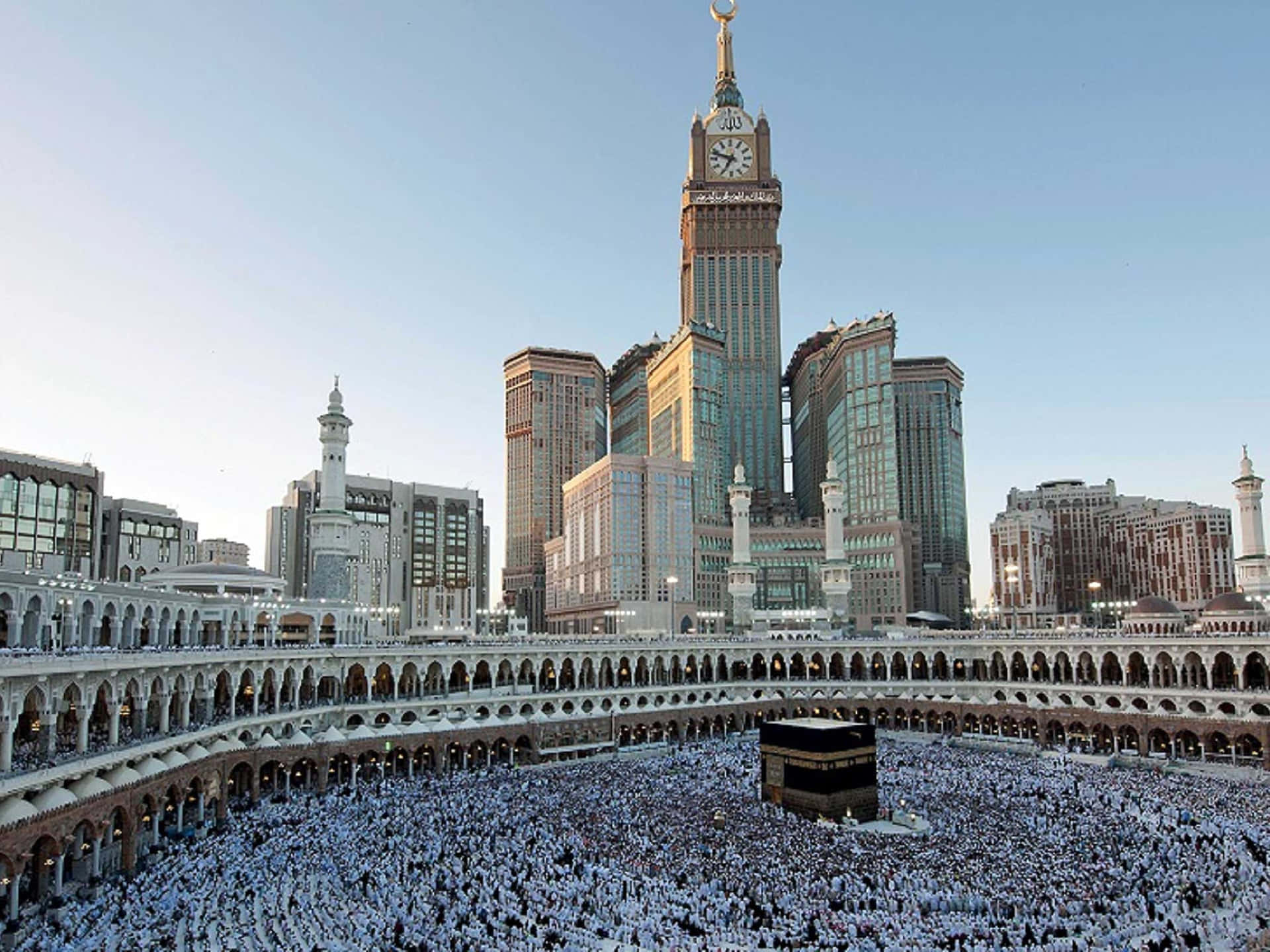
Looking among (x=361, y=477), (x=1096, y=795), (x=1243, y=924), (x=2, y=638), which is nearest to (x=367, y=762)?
(x=2, y=638)

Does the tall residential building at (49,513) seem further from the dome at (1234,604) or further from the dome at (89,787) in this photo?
the dome at (1234,604)

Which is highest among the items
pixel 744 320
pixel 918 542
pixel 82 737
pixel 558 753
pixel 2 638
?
pixel 744 320

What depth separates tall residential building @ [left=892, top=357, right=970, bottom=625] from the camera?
187 metres

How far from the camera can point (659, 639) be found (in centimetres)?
7706

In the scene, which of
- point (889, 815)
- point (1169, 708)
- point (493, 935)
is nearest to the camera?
point (493, 935)

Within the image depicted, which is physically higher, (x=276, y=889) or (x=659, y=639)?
(x=659, y=639)

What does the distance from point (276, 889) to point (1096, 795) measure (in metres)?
34.1

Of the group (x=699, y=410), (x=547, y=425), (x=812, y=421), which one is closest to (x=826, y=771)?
(x=699, y=410)

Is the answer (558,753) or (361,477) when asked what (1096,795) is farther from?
(361,477)

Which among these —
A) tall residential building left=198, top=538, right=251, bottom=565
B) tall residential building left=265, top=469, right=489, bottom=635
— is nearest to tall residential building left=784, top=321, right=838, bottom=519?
tall residential building left=265, top=469, right=489, bottom=635

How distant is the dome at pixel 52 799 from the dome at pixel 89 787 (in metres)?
0.65

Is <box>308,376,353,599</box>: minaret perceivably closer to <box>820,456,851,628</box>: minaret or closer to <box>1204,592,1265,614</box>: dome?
<box>820,456,851,628</box>: minaret

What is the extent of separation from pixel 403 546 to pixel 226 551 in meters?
28.3

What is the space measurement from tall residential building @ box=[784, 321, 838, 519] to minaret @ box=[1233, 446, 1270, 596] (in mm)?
93258
